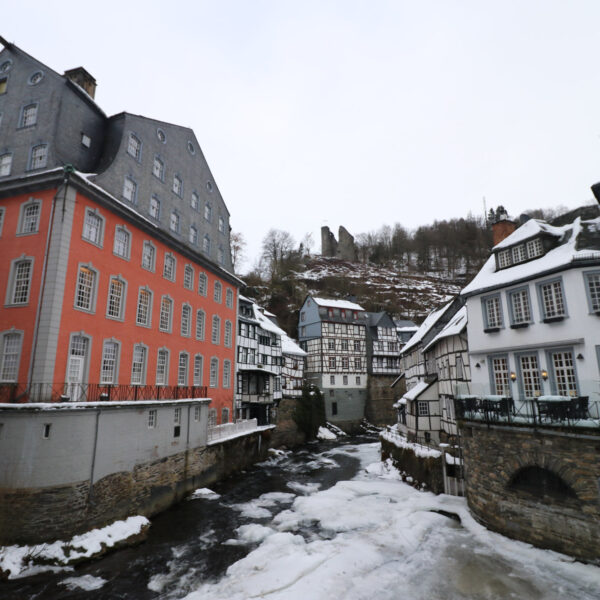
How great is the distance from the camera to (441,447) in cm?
1853

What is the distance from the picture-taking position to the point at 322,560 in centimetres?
1155

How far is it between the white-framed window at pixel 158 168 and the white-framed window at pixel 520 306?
66.3 feet

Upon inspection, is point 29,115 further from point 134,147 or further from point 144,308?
point 144,308

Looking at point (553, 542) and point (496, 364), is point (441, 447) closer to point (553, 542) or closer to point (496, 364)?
point (496, 364)

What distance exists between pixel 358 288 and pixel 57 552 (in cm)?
6884

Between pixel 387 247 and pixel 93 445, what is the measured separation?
334 feet

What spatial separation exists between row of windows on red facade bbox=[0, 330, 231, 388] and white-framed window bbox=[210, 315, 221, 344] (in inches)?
91.6

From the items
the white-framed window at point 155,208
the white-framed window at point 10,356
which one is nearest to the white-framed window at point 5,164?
the white-framed window at point 155,208

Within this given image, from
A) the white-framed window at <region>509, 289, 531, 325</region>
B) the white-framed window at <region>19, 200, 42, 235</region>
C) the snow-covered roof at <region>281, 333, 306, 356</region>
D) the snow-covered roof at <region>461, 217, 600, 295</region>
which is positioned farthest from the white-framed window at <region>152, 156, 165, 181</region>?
the snow-covered roof at <region>281, 333, 306, 356</region>

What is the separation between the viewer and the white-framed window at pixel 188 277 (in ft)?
78.4

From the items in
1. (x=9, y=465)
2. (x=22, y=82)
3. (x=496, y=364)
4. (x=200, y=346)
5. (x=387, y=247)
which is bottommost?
(x=9, y=465)

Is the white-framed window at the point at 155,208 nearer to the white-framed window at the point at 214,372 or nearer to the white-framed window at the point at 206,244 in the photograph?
the white-framed window at the point at 206,244

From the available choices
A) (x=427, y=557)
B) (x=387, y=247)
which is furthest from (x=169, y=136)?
(x=387, y=247)

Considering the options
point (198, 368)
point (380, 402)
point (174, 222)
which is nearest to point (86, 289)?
point (174, 222)
